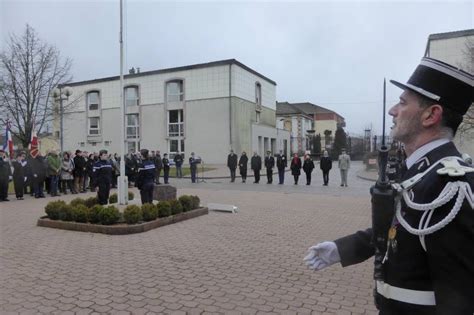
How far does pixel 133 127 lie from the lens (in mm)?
47500

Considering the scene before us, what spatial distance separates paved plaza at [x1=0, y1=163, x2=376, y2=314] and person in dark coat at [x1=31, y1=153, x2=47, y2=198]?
6360mm

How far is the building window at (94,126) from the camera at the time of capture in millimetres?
49741

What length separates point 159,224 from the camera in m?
10.0

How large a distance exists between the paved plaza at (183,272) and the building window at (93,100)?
4147cm

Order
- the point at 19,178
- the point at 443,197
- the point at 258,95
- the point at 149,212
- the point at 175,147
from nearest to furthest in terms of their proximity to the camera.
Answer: the point at 443,197
the point at 149,212
the point at 19,178
the point at 175,147
the point at 258,95

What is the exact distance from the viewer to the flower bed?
30.6ft

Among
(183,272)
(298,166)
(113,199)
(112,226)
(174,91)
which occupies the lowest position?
A: (183,272)

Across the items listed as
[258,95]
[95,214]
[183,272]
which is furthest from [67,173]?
[258,95]

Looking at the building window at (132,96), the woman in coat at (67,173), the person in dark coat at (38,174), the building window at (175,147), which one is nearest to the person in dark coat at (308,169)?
the woman in coat at (67,173)

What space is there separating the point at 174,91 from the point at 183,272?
4059 centimetres

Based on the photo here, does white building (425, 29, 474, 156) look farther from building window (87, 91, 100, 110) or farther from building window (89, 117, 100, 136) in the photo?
building window (89, 117, 100, 136)

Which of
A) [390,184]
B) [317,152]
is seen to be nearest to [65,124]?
[317,152]

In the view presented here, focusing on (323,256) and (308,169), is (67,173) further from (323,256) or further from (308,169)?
(323,256)

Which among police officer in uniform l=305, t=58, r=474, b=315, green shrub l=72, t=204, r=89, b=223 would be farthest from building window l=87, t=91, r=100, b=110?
police officer in uniform l=305, t=58, r=474, b=315
